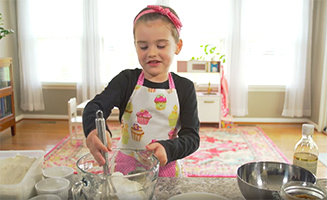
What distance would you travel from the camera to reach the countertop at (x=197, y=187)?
2.65 feet

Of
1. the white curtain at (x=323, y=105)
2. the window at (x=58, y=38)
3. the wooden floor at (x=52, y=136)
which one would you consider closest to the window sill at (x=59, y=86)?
the window at (x=58, y=38)

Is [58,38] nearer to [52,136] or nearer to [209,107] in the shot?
[52,136]

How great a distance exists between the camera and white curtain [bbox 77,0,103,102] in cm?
425

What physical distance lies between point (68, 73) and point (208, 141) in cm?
231

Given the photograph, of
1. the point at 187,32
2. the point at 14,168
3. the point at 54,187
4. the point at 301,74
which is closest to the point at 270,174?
the point at 54,187

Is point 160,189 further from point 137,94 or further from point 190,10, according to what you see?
point 190,10

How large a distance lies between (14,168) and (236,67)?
12.5ft

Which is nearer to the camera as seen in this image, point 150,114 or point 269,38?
point 150,114

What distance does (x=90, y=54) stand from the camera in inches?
170

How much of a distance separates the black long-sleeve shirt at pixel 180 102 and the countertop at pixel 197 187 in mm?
80

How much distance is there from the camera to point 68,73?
4.52 metres

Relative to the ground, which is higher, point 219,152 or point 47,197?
point 47,197

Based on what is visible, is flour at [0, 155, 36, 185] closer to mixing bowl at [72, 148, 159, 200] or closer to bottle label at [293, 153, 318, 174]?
mixing bowl at [72, 148, 159, 200]

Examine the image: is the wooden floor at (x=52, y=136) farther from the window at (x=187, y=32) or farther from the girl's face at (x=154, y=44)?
the girl's face at (x=154, y=44)
